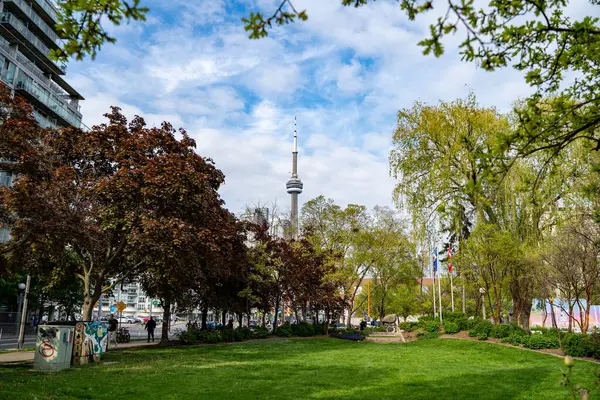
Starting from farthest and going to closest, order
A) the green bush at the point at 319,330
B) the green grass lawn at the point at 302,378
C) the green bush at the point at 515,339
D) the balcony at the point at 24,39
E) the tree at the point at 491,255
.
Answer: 1. the balcony at the point at 24,39
2. the green bush at the point at 319,330
3. the tree at the point at 491,255
4. the green bush at the point at 515,339
5. the green grass lawn at the point at 302,378

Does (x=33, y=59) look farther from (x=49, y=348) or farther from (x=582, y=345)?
(x=582, y=345)

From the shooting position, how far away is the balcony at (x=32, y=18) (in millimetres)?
56188

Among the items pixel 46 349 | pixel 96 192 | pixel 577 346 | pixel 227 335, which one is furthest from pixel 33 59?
pixel 577 346

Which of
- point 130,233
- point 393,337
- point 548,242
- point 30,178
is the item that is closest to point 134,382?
point 130,233

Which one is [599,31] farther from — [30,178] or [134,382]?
[30,178]

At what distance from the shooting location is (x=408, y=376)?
42.8 ft

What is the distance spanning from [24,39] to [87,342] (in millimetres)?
56567

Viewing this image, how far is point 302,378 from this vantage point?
12.7 m

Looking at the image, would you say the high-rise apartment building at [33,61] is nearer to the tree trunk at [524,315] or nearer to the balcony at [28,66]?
the balcony at [28,66]

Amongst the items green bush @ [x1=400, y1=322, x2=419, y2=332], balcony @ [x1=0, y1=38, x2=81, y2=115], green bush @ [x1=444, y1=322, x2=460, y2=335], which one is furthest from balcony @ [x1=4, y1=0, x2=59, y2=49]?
green bush @ [x1=444, y1=322, x2=460, y2=335]

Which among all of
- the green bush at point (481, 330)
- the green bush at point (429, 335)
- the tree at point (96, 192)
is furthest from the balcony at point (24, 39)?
the green bush at point (481, 330)

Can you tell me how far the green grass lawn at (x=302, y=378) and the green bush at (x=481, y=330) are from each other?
5.91 meters

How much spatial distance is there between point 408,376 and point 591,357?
31.3 ft

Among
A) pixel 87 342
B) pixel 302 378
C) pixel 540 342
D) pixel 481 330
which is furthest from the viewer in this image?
pixel 481 330
